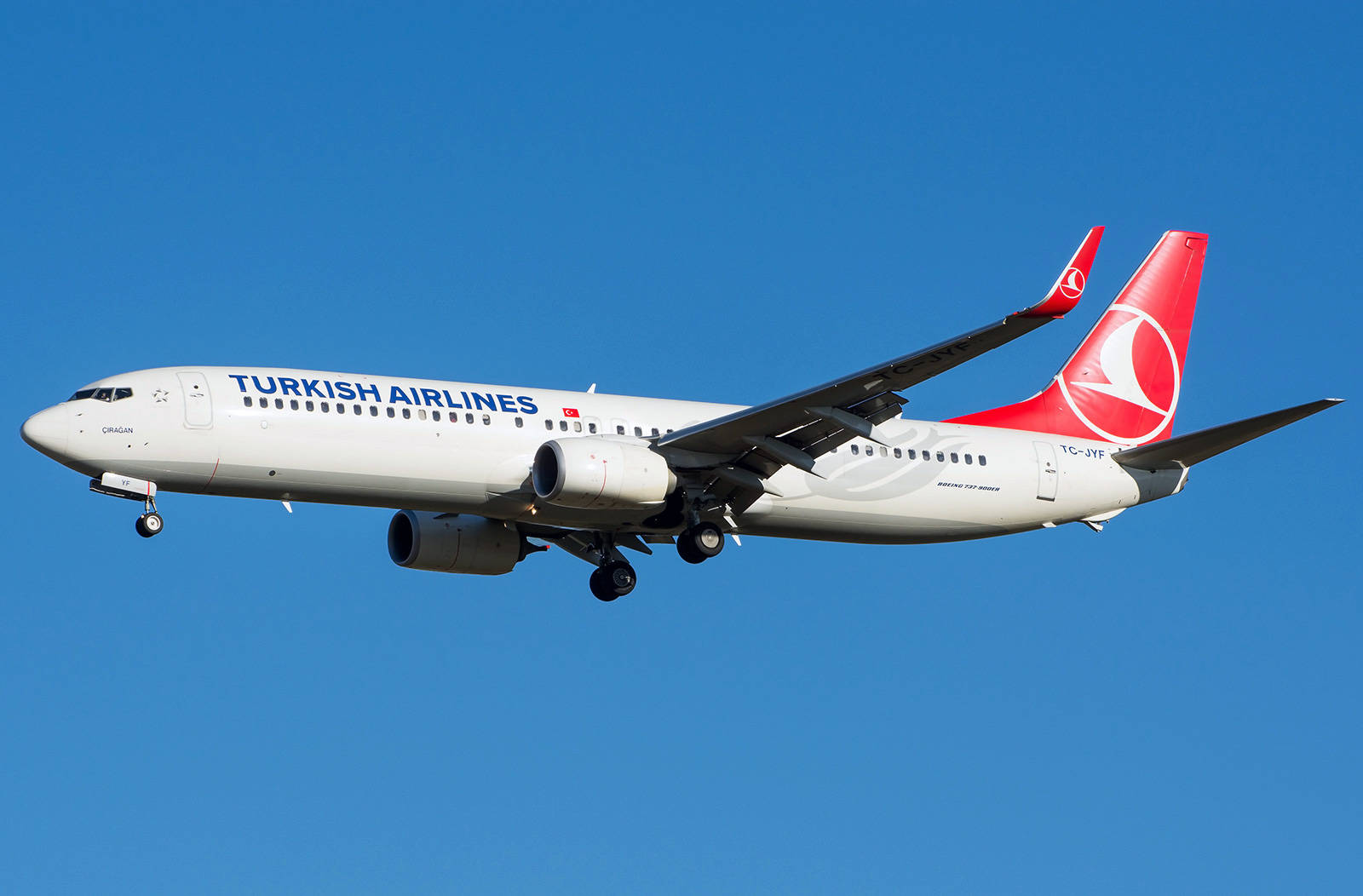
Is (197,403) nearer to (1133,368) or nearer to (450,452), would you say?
(450,452)

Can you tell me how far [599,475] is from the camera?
3706cm

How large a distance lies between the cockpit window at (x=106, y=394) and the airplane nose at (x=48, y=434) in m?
0.78

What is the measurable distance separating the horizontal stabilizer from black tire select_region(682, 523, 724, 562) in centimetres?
1094

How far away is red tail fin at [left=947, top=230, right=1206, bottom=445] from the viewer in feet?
150

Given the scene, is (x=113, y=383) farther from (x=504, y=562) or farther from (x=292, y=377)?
(x=504, y=562)

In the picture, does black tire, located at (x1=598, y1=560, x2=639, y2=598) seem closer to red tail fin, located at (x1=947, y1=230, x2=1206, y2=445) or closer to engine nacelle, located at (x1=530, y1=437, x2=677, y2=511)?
engine nacelle, located at (x1=530, y1=437, x2=677, y2=511)

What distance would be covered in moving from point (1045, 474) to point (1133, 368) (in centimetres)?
556

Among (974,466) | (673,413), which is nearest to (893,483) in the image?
(974,466)

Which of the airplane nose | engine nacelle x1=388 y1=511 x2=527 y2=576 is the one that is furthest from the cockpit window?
engine nacelle x1=388 y1=511 x2=527 y2=576

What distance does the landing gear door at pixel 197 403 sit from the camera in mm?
36438

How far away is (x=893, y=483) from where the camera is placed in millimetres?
41656

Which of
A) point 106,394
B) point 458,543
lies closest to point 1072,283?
point 458,543

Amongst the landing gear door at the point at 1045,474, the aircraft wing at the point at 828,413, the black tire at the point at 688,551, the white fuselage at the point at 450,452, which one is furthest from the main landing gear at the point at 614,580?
the landing gear door at the point at 1045,474

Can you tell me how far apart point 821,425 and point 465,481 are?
751cm
